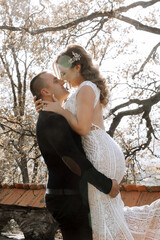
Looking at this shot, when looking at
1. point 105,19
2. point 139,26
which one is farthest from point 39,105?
point 139,26

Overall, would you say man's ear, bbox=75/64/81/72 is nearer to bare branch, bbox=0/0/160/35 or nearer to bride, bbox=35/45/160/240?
bride, bbox=35/45/160/240

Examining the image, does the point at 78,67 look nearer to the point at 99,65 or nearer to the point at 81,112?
the point at 81,112

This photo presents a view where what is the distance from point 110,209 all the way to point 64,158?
1.50 feet

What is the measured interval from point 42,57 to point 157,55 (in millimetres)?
3540

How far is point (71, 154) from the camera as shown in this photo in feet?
5.82

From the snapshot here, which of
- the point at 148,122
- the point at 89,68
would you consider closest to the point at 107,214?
the point at 89,68

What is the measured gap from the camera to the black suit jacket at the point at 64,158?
1784mm

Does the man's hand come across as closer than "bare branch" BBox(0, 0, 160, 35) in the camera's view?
Yes

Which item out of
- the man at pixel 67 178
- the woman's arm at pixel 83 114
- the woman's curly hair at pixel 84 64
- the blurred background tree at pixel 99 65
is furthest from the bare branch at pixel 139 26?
the man at pixel 67 178

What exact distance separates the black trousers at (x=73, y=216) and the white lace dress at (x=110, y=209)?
64 mm

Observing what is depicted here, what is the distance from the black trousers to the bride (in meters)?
0.06

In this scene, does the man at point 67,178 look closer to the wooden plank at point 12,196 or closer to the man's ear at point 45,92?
the man's ear at point 45,92

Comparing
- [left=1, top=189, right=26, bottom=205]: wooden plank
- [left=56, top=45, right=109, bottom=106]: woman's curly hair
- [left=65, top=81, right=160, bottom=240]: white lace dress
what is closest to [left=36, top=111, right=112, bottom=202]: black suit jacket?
[left=65, top=81, right=160, bottom=240]: white lace dress

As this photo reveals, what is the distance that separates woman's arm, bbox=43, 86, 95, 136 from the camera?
74.7 inches
